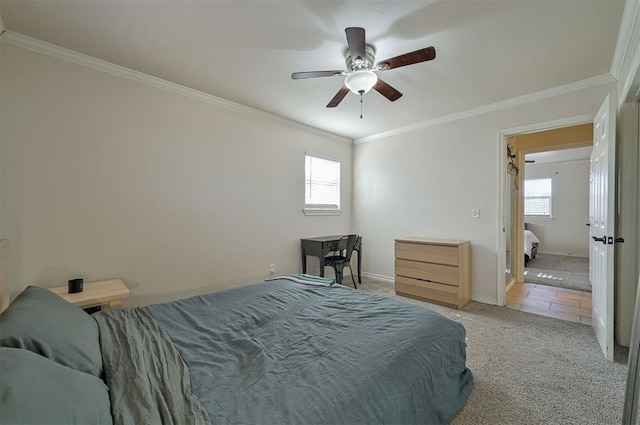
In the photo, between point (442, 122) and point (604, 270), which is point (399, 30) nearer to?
point (442, 122)

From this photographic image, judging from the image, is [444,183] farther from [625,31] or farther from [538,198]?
[538,198]

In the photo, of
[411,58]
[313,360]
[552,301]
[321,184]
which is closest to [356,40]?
[411,58]

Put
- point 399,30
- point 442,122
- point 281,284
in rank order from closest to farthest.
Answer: point 399,30 → point 281,284 → point 442,122

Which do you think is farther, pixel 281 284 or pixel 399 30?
pixel 281 284

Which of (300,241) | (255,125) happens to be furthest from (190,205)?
(300,241)

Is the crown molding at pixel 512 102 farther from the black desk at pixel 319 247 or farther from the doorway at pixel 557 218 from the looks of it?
the doorway at pixel 557 218

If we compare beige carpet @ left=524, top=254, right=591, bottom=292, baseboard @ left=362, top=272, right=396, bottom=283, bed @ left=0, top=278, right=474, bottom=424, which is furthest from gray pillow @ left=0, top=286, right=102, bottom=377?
beige carpet @ left=524, top=254, right=591, bottom=292

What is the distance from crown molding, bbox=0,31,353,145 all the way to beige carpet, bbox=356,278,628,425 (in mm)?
3484

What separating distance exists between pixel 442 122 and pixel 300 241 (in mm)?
2632

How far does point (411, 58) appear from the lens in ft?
6.08

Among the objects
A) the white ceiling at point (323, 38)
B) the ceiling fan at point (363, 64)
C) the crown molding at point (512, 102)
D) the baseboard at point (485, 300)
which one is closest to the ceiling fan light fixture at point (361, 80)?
the ceiling fan at point (363, 64)

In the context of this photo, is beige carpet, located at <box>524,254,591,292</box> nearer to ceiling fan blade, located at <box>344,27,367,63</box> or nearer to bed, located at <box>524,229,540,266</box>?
bed, located at <box>524,229,540,266</box>

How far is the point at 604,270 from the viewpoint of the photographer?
7.16 feet

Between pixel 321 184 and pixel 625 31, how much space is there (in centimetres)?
339
